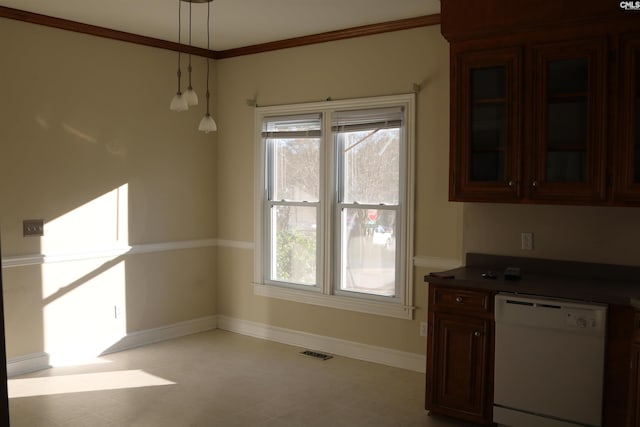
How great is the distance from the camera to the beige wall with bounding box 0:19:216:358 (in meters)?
4.69

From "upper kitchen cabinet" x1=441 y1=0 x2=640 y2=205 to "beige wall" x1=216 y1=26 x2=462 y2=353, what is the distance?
71cm

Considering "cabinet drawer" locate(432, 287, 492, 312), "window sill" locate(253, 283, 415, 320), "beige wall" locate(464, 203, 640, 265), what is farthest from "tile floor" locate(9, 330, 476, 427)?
"beige wall" locate(464, 203, 640, 265)

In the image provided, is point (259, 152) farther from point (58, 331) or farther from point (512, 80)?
point (512, 80)

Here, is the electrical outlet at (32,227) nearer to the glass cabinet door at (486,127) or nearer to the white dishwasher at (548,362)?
the glass cabinet door at (486,127)

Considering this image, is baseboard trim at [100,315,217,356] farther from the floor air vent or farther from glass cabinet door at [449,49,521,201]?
glass cabinet door at [449,49,521,201]

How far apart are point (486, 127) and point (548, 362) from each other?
4.69 ft

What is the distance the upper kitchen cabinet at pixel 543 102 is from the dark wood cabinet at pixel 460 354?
659 mm

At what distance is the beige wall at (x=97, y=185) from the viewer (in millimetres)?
4691

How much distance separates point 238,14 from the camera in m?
4.64

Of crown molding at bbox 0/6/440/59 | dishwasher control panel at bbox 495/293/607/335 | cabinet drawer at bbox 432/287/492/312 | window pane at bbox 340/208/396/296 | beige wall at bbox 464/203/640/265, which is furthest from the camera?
window pane at bbox 340/208/396/296

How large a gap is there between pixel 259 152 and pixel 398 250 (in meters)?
1.67

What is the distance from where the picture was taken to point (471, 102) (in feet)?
12.8

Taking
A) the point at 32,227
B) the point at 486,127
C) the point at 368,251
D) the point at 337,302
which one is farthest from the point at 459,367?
the point at 32,227

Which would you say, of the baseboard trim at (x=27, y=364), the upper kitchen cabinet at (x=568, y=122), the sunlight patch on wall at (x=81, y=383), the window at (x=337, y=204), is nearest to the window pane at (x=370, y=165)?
the window at (x=337, y=204)
